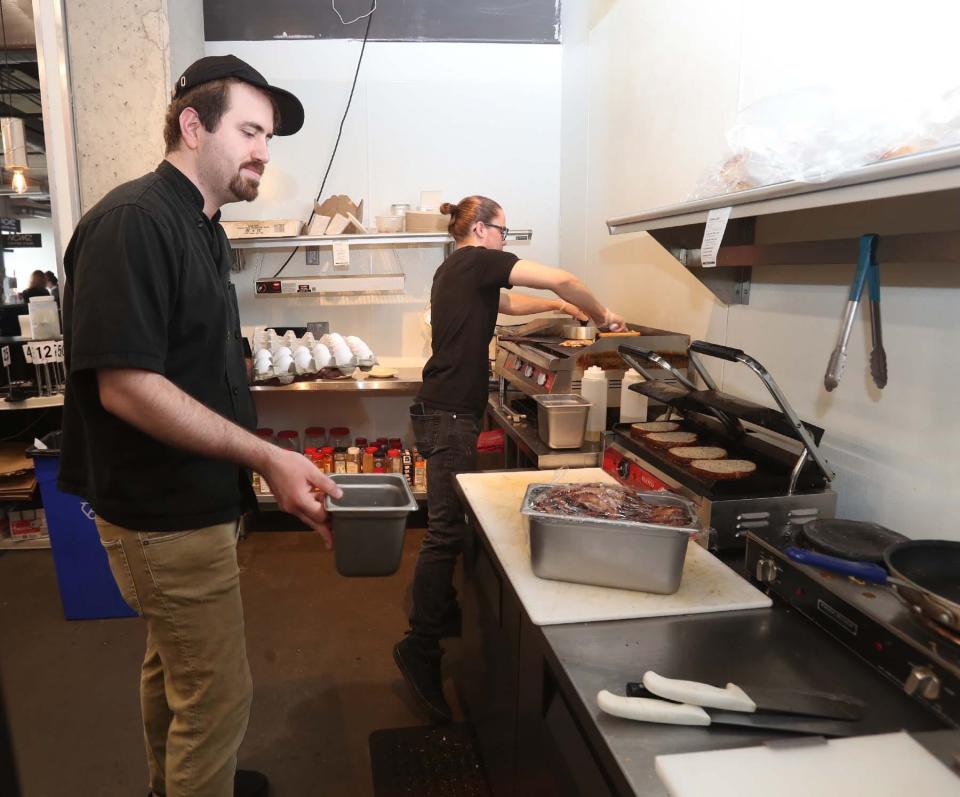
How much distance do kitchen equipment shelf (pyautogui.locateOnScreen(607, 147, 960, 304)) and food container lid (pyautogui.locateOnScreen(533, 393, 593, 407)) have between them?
0.53 meters

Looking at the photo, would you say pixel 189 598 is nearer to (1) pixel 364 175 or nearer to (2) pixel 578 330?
(2) pixel 578 330

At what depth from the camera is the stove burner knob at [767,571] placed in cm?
123

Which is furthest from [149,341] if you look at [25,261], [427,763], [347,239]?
[25,261]

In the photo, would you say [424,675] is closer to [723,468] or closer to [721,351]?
[723,468]

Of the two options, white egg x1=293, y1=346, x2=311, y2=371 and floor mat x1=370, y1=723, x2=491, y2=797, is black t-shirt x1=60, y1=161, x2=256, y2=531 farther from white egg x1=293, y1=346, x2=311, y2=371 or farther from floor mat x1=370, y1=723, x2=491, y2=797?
white egg x1=293, y1=346, x2=311, y2=371

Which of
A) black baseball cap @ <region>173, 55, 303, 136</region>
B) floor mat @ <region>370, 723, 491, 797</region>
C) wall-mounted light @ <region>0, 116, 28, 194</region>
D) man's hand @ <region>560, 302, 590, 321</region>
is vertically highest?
wall-mounted light @ <region>0, 116, 28, 194</region>

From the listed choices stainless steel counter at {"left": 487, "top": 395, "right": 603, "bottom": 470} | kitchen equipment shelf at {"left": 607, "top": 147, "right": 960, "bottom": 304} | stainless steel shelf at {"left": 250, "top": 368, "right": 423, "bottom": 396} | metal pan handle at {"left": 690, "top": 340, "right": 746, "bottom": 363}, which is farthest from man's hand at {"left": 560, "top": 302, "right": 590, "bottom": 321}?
metal pan handle at {"left": 690, "top": 340, "right": 746, "bottom": 363}

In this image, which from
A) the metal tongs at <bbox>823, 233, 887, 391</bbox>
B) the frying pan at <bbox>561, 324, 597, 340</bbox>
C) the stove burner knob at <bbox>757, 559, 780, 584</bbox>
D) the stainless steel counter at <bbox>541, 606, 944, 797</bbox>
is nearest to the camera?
the stainless steel counter at <bbox>541, 606, 944, 797</bbox>

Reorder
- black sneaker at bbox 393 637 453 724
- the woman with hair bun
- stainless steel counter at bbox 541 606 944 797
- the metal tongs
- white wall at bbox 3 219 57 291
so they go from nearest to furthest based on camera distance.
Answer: stainless steel counter at bbox 541 606 944 797
the metal tongs
black sneaker at bbox 393 637 453 724
the woman with hair bun
white wall at bbox 3 219 57 291

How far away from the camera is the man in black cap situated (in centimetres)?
122

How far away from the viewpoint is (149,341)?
121cm

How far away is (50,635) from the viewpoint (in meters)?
2.68

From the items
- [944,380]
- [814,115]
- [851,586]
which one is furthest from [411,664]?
[814,115]

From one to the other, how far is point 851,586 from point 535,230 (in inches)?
125
